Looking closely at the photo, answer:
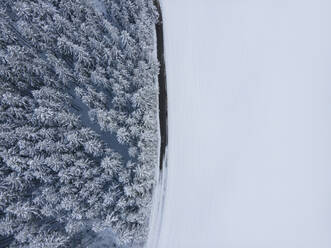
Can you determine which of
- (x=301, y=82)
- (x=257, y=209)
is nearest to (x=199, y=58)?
(x=301, y=82)

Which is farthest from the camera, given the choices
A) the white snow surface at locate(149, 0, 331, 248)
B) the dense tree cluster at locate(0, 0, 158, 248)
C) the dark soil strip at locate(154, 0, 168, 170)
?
the dark soil strip at locate(154, 0, 168, 170)

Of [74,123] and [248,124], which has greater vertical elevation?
[248,124]

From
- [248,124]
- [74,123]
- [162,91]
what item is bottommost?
[74,123]

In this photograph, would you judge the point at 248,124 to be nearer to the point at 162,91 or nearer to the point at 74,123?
the point at 162,91

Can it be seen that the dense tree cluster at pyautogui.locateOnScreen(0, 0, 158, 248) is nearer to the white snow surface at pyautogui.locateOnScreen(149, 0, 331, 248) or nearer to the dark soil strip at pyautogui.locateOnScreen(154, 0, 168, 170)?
the dark soil strip at pyautogui.locateOnScreen(154, 0, 168, 170)

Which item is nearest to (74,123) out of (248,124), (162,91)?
(162,91)

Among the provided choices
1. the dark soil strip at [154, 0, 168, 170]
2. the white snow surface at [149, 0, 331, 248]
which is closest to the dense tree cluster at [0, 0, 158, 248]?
the dark soil strip at [154, 0, 168, 170]

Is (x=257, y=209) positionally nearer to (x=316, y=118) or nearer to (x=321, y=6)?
(x=316, y=118)
